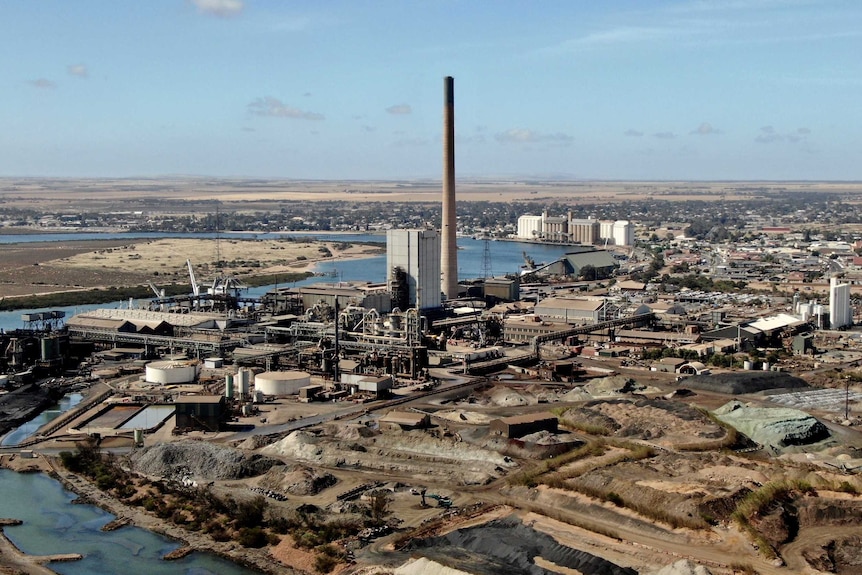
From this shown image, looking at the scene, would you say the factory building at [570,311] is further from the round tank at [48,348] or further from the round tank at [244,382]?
the round tank at [48,348]

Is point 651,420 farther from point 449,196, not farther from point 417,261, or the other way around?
point 449,196

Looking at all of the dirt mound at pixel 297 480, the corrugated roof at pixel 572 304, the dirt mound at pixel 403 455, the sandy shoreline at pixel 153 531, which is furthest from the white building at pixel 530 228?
the sandy shoreline at pixel 153 531

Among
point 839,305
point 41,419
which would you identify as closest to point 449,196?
point 839,305

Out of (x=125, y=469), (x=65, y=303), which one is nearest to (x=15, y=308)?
(x=65, y=303)

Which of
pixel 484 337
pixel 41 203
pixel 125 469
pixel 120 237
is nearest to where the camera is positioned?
pixel 125 469

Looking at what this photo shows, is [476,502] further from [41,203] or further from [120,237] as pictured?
[41,203]

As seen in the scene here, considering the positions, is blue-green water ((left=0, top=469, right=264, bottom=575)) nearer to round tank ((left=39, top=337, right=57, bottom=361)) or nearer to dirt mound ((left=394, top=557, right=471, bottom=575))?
dirt mound ((left=394, top=557, right=471, bottom=575))

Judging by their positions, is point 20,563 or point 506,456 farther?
point 506,456

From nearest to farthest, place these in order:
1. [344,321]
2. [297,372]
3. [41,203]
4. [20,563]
A: 1. [20,563]
2. [297,372]
3. [344,321]
4. [41,203]
